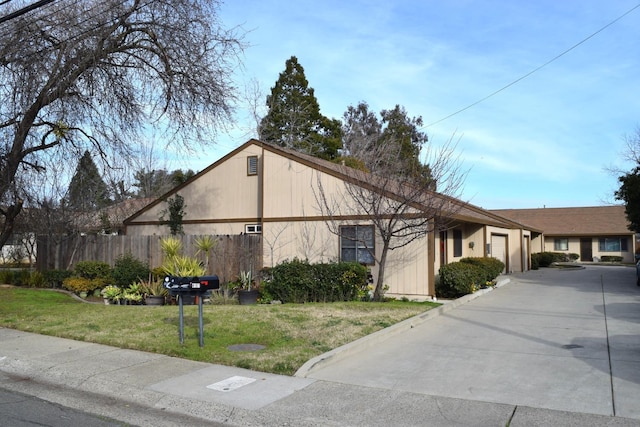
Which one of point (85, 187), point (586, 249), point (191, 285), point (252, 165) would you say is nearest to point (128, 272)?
point (85, 187)

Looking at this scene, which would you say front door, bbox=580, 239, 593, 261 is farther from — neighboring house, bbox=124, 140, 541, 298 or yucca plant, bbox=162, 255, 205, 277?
yucca plant, bbox=162, 255, 205, 277

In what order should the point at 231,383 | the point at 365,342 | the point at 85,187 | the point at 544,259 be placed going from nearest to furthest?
the point at 231,383 < the point at 365,342 < the point at 85,187 < the point at 544,259

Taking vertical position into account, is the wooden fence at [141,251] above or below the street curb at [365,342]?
Result: above

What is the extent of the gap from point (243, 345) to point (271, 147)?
34.9 feet

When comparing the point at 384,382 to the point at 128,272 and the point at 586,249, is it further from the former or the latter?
the point at 586,249

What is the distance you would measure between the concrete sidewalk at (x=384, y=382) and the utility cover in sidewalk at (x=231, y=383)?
3cm

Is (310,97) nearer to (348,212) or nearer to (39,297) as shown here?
(348,212)

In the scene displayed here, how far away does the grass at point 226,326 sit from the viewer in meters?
8.59

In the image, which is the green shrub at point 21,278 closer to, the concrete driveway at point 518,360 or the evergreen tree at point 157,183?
the concrete driveway at point 518,360

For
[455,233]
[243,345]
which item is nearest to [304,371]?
[243,345]

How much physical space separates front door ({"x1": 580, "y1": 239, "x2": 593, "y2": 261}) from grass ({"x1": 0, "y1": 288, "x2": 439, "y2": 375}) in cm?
3826

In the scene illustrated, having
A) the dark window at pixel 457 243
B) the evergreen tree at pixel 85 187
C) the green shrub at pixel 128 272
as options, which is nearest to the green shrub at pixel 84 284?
the green shrub at pixel 128 272

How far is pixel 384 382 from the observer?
718 cm

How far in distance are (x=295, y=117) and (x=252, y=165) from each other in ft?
65.0
